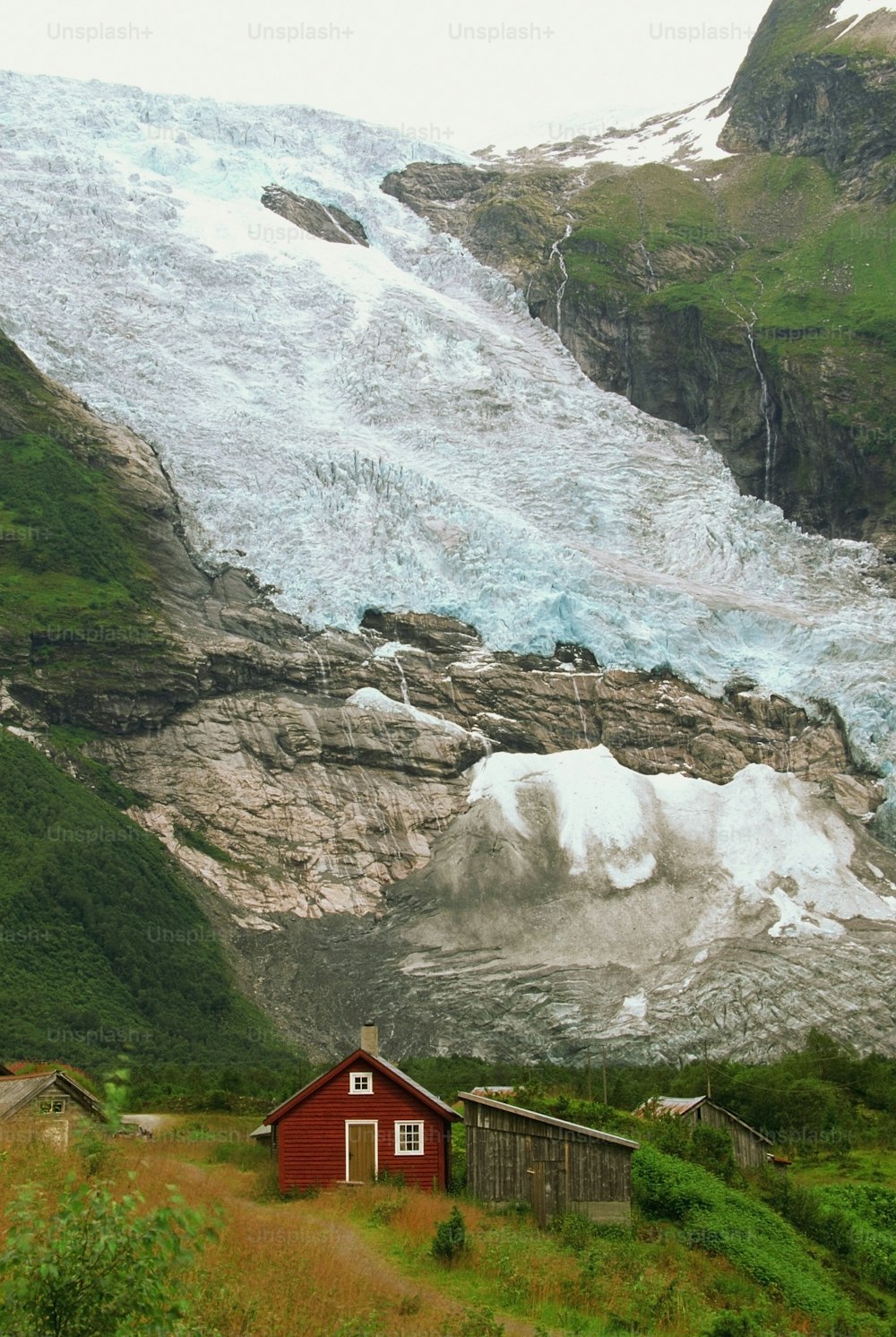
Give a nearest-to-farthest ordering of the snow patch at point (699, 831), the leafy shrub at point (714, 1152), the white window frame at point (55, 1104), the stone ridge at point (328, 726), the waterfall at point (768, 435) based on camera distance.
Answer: the white window frame at point (55, 1104) → the leafy shrub at point (714, 1152) → the snow patch at point (699, 831) → the stone ridge at point (328, 726) → the waterfall at point (768, 435)

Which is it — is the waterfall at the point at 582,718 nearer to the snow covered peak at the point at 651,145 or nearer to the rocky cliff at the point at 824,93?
the rocky cliff at the point at 824,93

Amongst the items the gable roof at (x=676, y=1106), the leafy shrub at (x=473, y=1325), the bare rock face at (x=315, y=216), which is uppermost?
the bare rock face at (x=315, y=216)

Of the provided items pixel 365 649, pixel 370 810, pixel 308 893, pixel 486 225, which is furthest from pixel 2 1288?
pixel 486 225

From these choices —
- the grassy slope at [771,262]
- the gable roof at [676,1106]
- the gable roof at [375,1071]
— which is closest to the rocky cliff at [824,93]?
the grassy slope at [771,262]

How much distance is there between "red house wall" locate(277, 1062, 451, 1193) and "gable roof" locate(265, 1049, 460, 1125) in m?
0.09

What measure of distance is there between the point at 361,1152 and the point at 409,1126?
103 centimetres

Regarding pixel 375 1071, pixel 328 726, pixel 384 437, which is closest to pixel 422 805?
pixel 328 726

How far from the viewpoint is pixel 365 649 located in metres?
93.3

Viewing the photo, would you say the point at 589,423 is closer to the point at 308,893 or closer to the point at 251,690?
the point at 251,690

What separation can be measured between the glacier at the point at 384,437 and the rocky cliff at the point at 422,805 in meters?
2.93

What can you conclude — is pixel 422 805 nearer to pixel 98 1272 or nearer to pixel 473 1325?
pixel 473 1325

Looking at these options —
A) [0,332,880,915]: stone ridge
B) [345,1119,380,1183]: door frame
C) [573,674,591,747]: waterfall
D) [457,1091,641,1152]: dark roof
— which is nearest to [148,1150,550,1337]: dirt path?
[345,1119,380,1183]: door frame

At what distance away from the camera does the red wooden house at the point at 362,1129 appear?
96.7ft

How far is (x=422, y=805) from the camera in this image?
85750 mm
